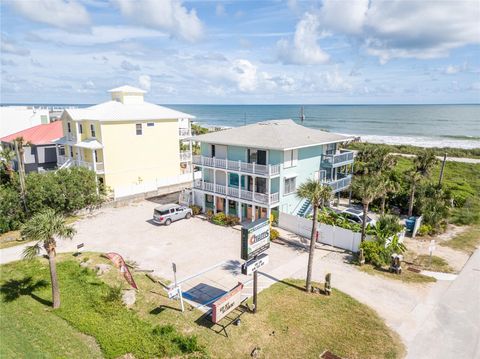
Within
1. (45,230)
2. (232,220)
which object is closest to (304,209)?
(232,220)

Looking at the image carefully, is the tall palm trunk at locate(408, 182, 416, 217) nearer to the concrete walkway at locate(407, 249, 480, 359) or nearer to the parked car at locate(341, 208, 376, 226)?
the parked car at locate(341, 208, 376, 226)

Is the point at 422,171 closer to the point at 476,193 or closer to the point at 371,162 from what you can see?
the point at 371,162

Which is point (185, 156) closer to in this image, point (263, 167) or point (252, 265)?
point (263, 167)

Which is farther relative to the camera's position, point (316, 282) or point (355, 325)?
point (316, 282)

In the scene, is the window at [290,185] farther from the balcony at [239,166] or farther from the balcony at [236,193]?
the balcony at [239,166]

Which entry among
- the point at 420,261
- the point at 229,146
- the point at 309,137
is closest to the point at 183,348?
the point at 420,261

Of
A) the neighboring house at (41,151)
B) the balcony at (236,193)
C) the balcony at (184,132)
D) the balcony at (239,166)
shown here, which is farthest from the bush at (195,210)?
the neighboring house at (41,151)

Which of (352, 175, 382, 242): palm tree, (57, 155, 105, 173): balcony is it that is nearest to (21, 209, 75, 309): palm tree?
(352, 175, 382, 242): palm tree

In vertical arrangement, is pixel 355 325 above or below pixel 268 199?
below
